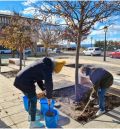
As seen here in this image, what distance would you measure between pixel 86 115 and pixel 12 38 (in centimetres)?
832

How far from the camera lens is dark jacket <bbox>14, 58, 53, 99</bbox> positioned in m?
4.68

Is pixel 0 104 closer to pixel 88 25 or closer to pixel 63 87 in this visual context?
pixel 63 87

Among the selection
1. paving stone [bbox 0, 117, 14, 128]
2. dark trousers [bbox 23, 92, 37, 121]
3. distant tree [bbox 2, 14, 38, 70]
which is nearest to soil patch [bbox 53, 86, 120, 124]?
dark trousers [bbox 23, 92, 37, 121]

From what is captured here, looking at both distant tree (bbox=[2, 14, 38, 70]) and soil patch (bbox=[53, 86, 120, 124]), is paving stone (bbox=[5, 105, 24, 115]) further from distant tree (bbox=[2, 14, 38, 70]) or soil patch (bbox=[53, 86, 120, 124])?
distant tree (bbox=[2, 14, 38, 70])

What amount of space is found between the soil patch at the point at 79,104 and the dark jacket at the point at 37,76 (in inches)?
55.0

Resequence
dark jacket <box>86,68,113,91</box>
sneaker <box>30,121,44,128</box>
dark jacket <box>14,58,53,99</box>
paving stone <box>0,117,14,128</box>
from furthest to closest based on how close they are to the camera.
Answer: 1. dark jacket <box>86,68,113,91</box>
2. paving stone <box>0,117,14,128</box>
3. sneaker <box>30,121,44,128</box>
4. dark jacket <box>14,58,53,99</box>

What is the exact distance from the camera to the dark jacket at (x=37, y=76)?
4680 millimetres

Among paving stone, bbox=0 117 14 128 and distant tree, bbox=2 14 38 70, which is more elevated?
distant tree, bbox=2 14 38 70

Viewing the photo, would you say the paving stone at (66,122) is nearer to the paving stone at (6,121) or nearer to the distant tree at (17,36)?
the paving stone at (6,121)

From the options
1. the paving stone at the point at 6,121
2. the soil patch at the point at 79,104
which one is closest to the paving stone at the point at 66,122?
Answer: the soil patch at the point at 79,104

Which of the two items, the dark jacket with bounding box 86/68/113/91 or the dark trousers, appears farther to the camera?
the dark jacket with bounding box 86/68/113/91

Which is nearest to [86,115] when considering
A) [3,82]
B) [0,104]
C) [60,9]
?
[0,104]

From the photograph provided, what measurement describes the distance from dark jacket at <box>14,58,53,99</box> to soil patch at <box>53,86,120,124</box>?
1.40m

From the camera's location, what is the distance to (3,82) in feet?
33.6
